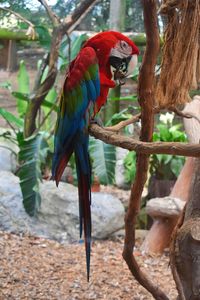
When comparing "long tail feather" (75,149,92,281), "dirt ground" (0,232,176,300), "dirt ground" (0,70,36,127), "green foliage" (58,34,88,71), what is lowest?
"dirt ground" (0,232,176,300)

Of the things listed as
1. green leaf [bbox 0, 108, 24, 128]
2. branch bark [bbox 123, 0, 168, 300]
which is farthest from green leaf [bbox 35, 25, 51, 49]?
branch bark [bbox 123, 0, 168, 300]

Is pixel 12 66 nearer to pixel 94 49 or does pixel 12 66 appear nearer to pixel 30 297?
pixel 30 297

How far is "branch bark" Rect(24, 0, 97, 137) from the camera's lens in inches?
78.7

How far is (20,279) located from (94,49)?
2.73 feet

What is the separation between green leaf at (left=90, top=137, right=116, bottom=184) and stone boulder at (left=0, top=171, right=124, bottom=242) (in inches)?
4.5

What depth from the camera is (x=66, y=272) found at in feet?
6.00

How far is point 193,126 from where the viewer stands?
1548 millimetres

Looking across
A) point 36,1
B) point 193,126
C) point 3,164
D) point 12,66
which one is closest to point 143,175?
point 193,126

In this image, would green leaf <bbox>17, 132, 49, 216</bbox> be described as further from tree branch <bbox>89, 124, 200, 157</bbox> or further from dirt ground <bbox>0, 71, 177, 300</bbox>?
tree branch <bbox>89, 124, 200, 157</bbox>

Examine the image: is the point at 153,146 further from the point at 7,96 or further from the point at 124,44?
the point at 7,96

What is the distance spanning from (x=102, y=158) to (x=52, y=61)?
44cm

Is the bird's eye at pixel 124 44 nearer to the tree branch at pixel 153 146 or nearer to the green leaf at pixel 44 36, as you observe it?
the tree branch at pixel 153 146

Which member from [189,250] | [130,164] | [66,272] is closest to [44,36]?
[130,164]

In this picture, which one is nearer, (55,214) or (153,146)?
(153,146)
